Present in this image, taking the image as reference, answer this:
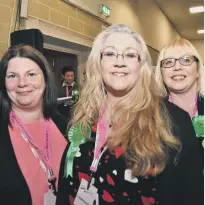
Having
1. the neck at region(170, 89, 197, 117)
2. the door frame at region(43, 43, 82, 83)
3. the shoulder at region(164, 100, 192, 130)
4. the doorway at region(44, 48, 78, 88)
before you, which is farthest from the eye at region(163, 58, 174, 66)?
the doorway at region(44, 48, 78, 88)

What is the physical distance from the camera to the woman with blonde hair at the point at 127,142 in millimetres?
1038

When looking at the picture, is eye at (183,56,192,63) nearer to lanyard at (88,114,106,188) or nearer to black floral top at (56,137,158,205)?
lanyard at (88,114,106,188)

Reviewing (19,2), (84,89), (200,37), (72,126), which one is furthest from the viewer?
(200,37)

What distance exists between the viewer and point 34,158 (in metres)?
1.36

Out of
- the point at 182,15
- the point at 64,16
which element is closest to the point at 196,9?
the point at 182,15

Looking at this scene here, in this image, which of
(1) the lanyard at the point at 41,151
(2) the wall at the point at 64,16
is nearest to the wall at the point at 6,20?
(2) the wall at the point at 64,16

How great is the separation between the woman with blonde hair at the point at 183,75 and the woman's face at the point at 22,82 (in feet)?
2.40

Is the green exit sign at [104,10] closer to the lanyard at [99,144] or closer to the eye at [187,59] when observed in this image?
the eye at [187,59]

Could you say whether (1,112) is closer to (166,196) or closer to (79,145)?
(79,145)

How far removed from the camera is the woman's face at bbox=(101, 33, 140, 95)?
113 centimetres

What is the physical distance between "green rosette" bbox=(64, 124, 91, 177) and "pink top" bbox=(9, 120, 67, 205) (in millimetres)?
191

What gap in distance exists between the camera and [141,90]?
117 centimetres

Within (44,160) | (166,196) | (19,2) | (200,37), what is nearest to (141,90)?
(166,196)

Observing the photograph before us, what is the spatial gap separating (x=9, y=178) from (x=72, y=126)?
0.36 m
